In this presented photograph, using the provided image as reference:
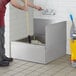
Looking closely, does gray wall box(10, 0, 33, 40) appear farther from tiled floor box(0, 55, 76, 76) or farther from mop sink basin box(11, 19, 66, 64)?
tiled floor box(0, 55, 76, 76)

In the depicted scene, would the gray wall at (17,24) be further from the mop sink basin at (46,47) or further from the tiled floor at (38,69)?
the tiled floor at (38,69)

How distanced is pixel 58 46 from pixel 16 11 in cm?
80

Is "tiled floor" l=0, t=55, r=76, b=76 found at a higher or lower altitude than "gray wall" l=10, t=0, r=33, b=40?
lower

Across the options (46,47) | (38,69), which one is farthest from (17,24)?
(38,69)

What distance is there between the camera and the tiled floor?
2.87 m

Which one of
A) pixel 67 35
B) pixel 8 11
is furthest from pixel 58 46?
pixel 8 11

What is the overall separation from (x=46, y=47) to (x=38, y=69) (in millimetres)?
341

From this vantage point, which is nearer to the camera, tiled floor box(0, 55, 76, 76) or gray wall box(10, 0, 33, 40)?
tiled floor box(0, 55, 76, 76)

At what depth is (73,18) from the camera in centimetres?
362

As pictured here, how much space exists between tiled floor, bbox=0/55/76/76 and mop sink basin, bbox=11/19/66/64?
96 mm

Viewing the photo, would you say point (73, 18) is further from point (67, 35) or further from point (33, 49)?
point (33, 49)

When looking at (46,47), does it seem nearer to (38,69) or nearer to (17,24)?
(38,69)

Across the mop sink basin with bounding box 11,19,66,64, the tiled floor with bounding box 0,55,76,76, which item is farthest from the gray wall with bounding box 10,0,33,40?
the tiled floor with bounding box 0,55,76,76

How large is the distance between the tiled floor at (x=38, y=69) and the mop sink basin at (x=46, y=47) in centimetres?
10
